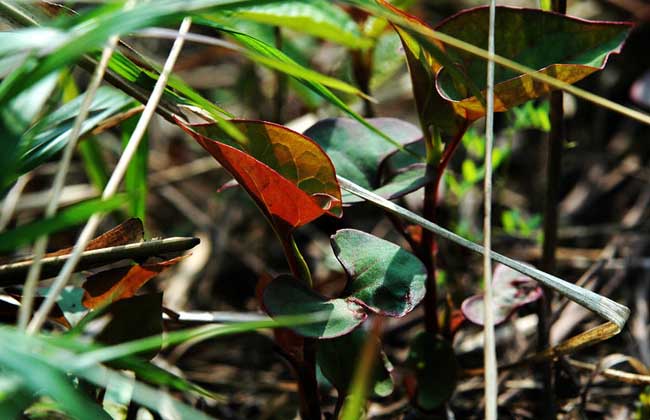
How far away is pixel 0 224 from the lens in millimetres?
1079

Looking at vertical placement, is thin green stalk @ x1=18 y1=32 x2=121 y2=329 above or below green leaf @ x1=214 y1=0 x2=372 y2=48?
below

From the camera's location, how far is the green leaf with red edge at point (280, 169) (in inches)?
25.9

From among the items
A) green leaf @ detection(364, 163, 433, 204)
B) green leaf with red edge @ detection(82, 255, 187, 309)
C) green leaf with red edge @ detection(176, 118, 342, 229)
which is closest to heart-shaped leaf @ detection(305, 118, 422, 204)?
green leaf @ detection(364, 163, 433, 204)

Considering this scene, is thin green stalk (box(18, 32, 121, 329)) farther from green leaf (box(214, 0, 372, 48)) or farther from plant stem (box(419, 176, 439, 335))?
plant stem (box(419, 176, 439, 335))

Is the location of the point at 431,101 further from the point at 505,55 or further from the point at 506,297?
the point at 506,297

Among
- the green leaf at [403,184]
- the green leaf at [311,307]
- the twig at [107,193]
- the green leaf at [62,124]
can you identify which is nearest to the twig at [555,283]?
the green leaf at [403,184]

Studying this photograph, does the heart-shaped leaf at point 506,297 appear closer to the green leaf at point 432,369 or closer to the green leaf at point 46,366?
the green leaf at point 432,369

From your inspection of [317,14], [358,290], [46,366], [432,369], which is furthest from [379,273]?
[317,14]

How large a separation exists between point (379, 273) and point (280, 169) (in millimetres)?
142

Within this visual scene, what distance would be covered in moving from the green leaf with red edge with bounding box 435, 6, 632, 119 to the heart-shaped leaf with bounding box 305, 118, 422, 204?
0.12 metres

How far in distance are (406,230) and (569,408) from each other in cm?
34

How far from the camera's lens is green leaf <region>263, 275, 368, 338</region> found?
66 centimetres

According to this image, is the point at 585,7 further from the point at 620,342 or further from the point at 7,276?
the point at 7,276

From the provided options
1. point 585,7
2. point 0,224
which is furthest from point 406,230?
point 585,7
